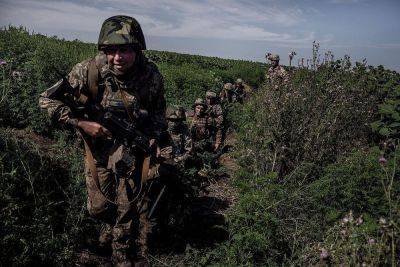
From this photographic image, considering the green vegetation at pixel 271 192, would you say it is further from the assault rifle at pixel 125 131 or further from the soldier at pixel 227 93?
the soldier at pixel 227 93

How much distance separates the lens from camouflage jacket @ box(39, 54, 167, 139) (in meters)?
3.30

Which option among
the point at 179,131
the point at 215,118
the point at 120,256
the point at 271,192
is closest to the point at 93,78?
the point at 120,256

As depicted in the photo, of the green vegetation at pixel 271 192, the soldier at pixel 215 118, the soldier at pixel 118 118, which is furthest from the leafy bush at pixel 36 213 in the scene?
the soldier at pixel 215 118

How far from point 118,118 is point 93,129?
26cm

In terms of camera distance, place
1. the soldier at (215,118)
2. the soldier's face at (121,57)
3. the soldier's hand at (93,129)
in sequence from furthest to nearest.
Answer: the soldier at (215,118)
the soldier's face at (121,57)
the soldier's hand at (93,129)

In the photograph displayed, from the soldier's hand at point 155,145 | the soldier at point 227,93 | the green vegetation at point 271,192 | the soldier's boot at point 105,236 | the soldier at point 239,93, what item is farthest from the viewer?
the soldier at point 239,93

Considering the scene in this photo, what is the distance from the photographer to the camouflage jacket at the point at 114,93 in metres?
3.30

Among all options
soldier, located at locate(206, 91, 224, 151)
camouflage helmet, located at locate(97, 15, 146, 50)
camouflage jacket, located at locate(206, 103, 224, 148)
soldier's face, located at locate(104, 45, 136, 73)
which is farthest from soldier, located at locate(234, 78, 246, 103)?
soldier's face, located at locate(104, 45, 136, 73)

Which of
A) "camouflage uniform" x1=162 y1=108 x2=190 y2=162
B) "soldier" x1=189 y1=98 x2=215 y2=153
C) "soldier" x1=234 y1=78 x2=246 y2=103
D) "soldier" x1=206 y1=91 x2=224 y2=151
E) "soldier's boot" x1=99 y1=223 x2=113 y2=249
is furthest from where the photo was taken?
"soldier" x1=234 y1=78 x2=246 y2=103

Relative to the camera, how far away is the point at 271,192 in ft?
12.4

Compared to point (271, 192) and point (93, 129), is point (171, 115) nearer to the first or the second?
point (271, 192)

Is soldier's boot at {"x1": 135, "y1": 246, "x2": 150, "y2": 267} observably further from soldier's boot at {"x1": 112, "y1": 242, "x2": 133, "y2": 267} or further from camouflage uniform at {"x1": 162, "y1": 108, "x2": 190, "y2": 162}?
camouflage uniform at {"x1": 162, "y1": 108, "x2": 190, "y2": 162}

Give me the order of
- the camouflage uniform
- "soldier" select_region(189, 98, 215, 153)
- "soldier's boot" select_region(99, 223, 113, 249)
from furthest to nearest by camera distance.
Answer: "soldier" select_region(189, 98, 215, 153) < the camouflage uniform < "soldier's boot" select_region(99, 223, 113, 249)

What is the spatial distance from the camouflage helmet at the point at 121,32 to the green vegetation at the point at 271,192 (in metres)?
1.29
